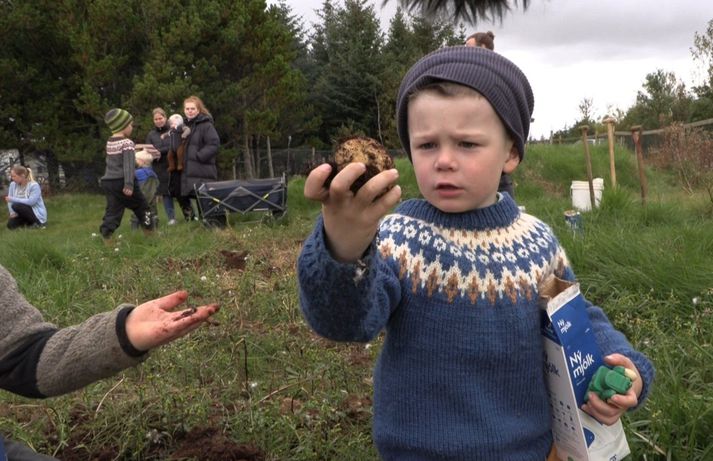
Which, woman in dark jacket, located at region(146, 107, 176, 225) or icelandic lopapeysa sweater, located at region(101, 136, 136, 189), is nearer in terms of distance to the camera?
icelandic lopapeysa sweater, located at region(101, 136, 136, 189)

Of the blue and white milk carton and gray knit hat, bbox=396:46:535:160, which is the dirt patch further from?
gray knit hat, bbox=396:46:535:160

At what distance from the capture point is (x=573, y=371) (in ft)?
4.01

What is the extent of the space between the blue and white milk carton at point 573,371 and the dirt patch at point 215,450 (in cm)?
101

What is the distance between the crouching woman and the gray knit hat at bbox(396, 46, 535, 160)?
9378 millimetres

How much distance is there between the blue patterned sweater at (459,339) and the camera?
1.25m

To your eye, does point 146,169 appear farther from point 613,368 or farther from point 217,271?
point 613,368

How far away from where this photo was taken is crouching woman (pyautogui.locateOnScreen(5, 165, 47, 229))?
31.0 feet

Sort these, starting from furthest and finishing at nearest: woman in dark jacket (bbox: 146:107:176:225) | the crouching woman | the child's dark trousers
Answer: the crouching woman
woman in dark jacket (bbox: 146:107:176:225)
the child's dark trousers

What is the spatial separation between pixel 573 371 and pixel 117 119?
244 inches

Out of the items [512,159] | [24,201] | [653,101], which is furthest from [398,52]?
[512,159]

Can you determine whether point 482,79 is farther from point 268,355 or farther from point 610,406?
point 268,355

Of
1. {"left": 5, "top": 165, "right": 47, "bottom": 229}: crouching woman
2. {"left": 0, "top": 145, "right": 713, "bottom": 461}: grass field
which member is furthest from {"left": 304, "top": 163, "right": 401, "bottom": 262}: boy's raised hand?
{"left": 5, "top": 165, "right": 47, "bottom": 229}: crouching woman

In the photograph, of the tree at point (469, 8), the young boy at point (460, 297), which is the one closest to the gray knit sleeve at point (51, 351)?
the young boy at point (460, 297)

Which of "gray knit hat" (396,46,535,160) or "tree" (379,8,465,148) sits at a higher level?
"tree" (379,8,465,148)
